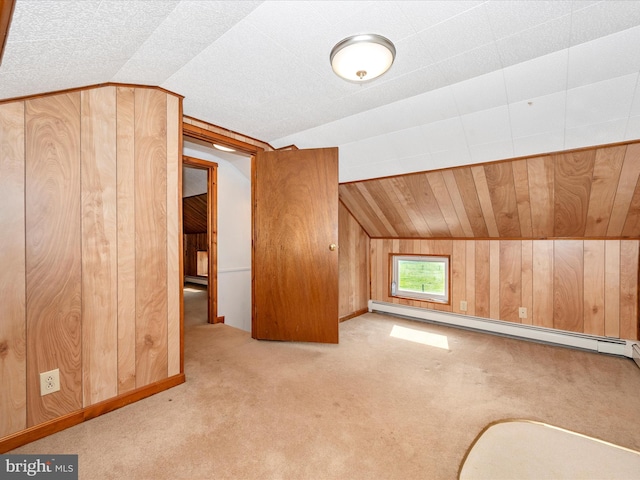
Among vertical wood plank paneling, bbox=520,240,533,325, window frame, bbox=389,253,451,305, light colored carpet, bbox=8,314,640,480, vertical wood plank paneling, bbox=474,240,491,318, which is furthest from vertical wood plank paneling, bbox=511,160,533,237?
light colored carpet, bbox=8,314,640,480

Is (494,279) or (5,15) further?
(494,279)

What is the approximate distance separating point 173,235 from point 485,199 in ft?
8.70

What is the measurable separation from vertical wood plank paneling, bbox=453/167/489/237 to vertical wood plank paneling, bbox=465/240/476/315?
0.56 ft

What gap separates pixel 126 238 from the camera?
1.75m

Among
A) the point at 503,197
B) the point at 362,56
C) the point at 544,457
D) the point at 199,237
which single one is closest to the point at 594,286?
the point at 503,197

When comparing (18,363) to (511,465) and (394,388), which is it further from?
(511,465)

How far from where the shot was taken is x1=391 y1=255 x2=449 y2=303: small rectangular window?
346 centimetres

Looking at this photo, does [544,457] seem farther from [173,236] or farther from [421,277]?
[421,277]

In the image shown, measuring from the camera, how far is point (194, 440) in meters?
1.43

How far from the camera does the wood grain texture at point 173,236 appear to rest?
6.32ft

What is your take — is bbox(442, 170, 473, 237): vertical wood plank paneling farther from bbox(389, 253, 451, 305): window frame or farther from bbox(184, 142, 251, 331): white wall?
bbox(184, 142, 251, 331): white wall

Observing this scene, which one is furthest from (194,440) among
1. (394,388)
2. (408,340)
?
(408,340)

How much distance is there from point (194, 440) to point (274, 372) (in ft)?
2.52

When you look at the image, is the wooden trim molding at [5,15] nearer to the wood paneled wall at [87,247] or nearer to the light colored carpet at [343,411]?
the wood paneled wall at [87,247]
